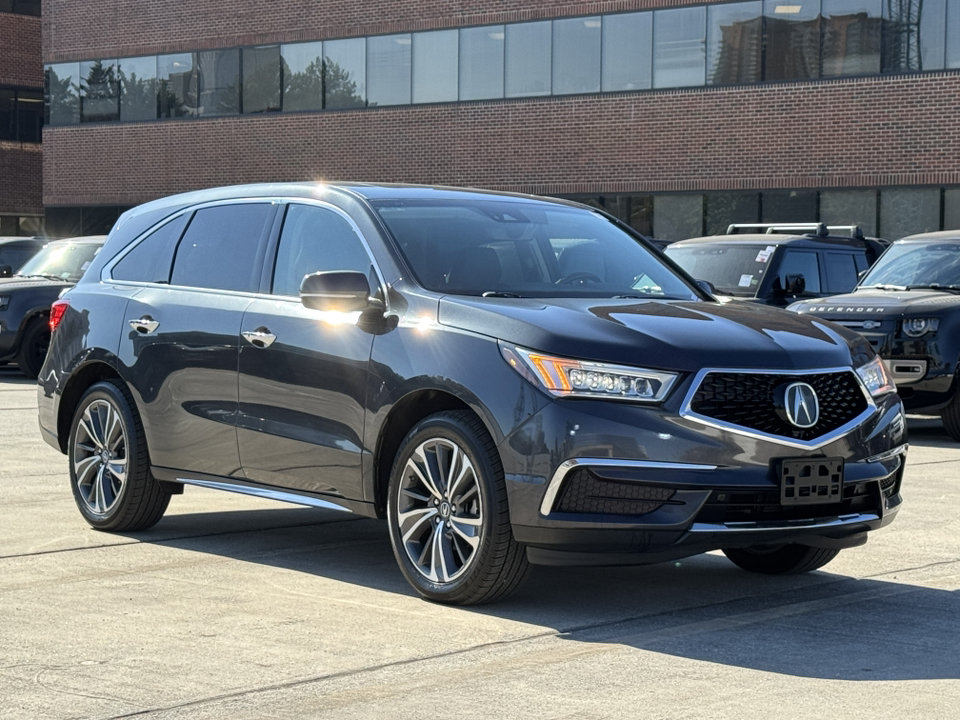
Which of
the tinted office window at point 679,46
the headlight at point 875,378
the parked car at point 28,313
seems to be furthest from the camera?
the tinted office window at point 679,46

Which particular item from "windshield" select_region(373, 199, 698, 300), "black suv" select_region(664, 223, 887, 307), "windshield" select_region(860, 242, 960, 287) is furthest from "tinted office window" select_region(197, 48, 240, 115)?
"windshield" select_region(373, 199, 698, 300)

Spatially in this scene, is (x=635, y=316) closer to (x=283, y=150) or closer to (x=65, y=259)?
(x=65, y=259)

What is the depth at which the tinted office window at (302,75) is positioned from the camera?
126ft

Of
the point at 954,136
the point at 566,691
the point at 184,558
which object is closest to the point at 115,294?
the point at 184,558

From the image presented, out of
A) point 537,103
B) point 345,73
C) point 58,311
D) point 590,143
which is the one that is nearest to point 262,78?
point 345,73

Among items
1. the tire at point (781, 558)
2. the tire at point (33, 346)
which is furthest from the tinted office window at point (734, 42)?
the tire at point (781, 558)

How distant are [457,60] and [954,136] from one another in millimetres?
11457

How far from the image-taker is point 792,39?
31.0 meters

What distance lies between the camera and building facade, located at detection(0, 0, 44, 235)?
51.7m

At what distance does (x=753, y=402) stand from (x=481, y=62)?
99.3 feet

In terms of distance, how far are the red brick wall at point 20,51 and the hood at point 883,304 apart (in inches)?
1653

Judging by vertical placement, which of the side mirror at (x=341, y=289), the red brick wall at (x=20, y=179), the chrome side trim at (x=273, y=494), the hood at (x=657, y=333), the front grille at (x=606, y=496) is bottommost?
the chrome side trim at (x=273, y=494)

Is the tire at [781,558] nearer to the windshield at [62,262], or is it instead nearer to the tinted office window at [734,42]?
the windshield at [62,262]

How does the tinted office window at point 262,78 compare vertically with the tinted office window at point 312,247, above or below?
above
